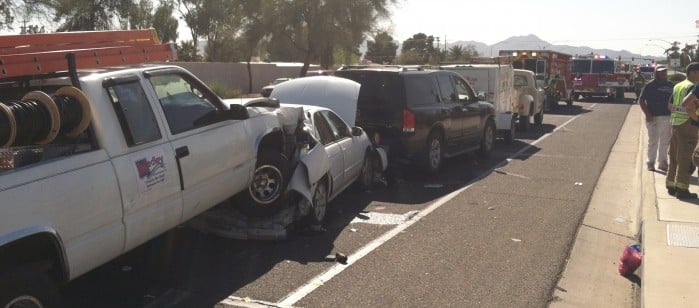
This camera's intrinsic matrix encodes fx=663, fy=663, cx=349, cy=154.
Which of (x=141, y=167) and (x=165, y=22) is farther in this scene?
(x=165, y=22)

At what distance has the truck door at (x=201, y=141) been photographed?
18.1 ft

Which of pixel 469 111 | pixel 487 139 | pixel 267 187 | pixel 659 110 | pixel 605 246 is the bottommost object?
pixel 605 246

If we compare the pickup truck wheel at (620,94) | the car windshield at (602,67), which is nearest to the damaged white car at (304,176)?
the car windshield at (602,67)

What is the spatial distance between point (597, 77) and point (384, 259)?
3534 cm

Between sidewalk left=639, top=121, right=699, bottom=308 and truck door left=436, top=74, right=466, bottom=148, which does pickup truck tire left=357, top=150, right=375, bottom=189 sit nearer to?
truck door left=436, top=74, right=466, bottom=148

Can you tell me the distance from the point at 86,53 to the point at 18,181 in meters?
1.59

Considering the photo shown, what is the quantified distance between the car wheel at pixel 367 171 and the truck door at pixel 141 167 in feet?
14.5

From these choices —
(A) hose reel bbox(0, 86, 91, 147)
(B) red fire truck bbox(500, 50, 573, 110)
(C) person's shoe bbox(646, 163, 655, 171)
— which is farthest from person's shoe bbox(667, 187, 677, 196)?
(B) red fire truck bbox(500, 50, 573, 110)

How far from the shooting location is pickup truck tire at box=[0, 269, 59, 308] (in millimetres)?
3807

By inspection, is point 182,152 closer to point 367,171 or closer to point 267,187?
point 267,187

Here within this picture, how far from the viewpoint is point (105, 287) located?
554 cm

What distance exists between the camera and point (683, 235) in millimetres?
7031

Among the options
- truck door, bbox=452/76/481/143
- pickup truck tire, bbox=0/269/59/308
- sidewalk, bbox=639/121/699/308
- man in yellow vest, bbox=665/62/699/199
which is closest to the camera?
pickup truck tire, bbox=0/269/59/308

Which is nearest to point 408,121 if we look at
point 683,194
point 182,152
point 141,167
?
point 683,194
